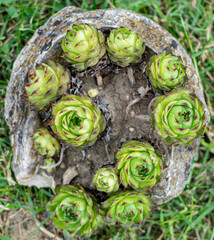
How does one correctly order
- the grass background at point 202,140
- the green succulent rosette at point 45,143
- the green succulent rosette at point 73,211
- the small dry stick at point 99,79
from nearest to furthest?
the green succulent rosette at point 73,211 → the green succulent rosette at point 45,143 → the small dry stick at point 99,79 → the grass background at point 202,140

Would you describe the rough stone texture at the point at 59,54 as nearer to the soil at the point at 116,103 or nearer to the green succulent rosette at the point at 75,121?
the soil at the point at 116,103

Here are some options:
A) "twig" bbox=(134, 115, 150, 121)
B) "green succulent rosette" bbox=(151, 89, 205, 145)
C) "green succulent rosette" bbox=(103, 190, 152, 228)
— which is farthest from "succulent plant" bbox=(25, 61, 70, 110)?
"green succulent rosette" bbox=(103, 190, 152, 228)

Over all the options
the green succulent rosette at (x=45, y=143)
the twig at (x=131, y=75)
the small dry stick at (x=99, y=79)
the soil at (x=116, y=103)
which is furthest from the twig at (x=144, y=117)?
the green succulent rosette at (x=45, y=143)

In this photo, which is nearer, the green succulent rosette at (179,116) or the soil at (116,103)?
the green succulent rosette at (179,116)

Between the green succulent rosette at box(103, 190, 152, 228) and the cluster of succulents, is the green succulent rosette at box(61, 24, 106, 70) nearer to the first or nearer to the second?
the cluster of succulents

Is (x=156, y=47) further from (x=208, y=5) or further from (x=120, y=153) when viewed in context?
(x=208, y=5)

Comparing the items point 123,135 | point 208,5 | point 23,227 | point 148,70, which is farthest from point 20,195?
point 208,5

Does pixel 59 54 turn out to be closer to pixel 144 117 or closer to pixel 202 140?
pixel 144 117
